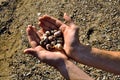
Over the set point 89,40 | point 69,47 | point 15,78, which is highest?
point 69,47

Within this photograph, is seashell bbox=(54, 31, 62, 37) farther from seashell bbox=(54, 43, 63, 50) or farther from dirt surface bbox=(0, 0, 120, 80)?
dirt surface bbox=(0, 0, 120, 80)

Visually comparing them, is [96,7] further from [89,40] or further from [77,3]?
[89,40]

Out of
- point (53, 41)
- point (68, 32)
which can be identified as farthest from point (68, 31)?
point (53, 41)

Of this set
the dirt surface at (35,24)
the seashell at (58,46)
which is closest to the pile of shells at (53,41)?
the seashell at (58,46)

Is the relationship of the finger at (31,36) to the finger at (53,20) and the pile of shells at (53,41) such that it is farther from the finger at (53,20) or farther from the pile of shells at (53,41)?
the finger at (53,20)

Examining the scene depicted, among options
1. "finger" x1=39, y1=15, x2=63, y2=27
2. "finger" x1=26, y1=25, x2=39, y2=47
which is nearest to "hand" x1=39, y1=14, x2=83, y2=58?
"finger" x1=39, y1=15, x2=63, y2=27

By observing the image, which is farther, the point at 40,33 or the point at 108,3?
the point at 108,3

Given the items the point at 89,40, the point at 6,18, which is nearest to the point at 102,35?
the point at 89,40
